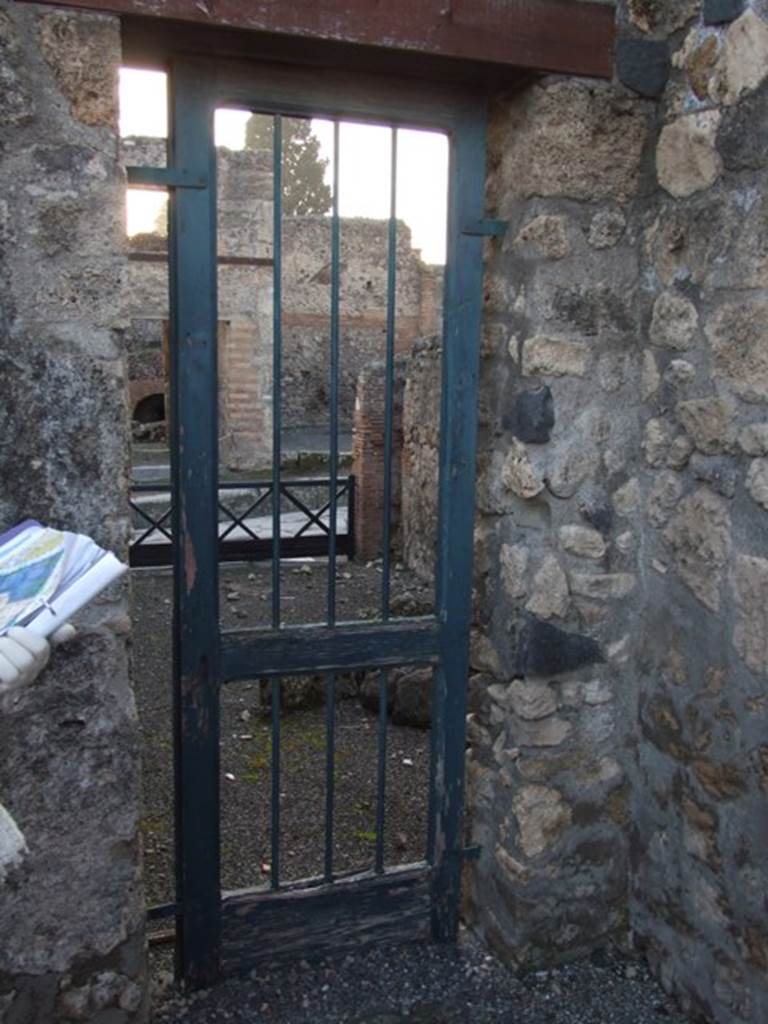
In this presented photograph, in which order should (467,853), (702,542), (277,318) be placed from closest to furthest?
1. (702,542)
2. (277,318)
3. (467,853)

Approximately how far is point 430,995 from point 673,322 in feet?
6.43

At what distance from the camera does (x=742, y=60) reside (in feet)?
7.36

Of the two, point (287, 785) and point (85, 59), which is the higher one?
point (85, 59)

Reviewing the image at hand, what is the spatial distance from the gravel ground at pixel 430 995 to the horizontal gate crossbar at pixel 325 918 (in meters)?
0.05

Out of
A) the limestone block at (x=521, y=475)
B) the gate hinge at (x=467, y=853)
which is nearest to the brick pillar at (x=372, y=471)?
the gate hinge at (x=467, y=853)

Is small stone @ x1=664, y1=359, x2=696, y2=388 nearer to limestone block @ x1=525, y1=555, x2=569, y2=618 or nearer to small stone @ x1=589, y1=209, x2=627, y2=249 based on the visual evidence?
small stone @ x1=589, y1=209, x2=627, y2=249

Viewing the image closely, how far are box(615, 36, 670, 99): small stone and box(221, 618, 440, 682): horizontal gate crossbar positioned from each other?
5.04 feet

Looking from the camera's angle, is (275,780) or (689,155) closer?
(689,155)

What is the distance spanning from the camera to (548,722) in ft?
9.07

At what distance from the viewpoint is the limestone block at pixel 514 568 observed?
2.70 meters

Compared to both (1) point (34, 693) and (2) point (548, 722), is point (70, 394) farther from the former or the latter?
(2) point (548, 722)

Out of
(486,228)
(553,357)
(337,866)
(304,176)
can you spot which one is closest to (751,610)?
(553,357)

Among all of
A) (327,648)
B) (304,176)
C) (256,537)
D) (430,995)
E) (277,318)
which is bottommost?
(430,995)

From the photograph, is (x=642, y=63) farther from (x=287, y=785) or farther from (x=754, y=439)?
(x=287, y=785)
